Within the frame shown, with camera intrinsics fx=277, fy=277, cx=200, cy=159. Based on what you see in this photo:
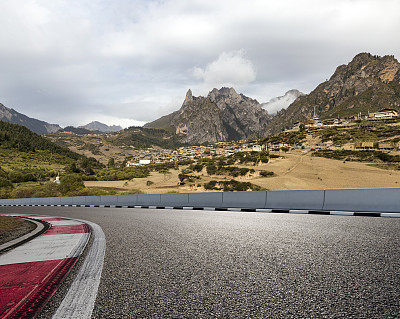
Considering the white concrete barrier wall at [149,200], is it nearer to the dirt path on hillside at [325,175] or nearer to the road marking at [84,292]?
the road marking at [84,292]

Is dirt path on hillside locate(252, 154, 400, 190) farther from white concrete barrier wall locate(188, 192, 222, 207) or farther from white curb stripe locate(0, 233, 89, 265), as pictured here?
white curb stripe locate(0, 233, 89, 265)

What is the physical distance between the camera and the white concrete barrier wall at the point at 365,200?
1071cm

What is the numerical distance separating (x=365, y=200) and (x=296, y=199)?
2.91 metres

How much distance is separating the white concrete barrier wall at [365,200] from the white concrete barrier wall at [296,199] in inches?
13.7

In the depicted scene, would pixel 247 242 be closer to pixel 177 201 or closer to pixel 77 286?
pixel 77 286

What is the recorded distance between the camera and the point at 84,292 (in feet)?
8.85

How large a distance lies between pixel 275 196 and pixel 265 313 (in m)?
12.5

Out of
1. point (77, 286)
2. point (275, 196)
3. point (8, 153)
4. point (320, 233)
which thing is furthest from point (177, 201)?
point (8, 153)

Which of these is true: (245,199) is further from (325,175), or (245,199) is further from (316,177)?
(325,175)

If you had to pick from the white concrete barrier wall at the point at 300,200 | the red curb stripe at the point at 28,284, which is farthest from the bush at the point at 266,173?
the red curb stripe at the point at 28,284

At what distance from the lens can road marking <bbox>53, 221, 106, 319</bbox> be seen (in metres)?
2.22

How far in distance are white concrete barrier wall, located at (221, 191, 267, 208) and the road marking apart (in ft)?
37.3

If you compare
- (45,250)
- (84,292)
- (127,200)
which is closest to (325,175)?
(127,200)

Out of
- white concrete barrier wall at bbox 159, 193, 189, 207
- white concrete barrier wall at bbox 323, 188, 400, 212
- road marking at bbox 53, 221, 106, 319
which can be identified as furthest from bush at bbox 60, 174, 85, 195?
road marking at bbox 53, 221, 106, 319
